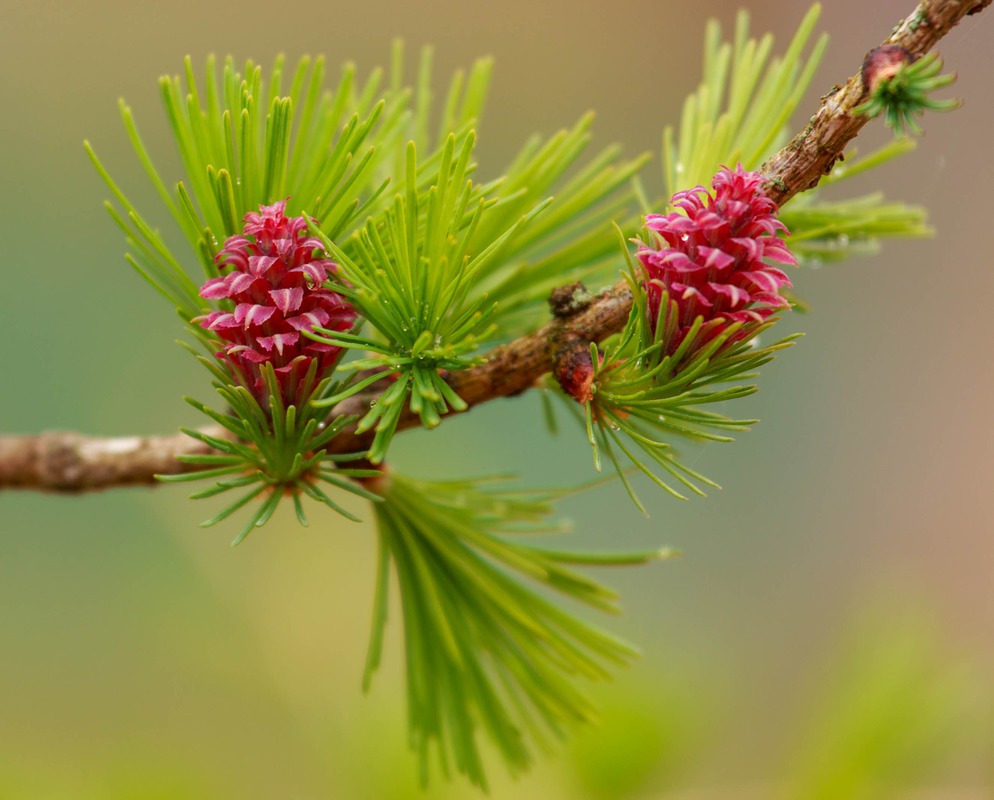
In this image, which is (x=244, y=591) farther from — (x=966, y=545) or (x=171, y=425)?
(x=966, y=545)

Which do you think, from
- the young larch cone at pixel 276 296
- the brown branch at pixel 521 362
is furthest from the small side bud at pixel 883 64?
the young larch cone at pixel 276 296

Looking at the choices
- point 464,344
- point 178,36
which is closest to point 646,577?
point 178,36

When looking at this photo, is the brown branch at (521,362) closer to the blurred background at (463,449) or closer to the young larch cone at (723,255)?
the young larch cone at (723,255)

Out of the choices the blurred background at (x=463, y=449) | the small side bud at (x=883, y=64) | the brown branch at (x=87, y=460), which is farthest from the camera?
the blurred background at (x=463, y=449)

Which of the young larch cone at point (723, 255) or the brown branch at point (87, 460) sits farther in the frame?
the brown branch at point (87, 460)

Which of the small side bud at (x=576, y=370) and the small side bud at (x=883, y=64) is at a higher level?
the small side bud at (x=883, y=64)

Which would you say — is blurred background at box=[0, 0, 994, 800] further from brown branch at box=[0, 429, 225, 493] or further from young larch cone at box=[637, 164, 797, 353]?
young larch cone at box=[637, 164, 797, 353]
